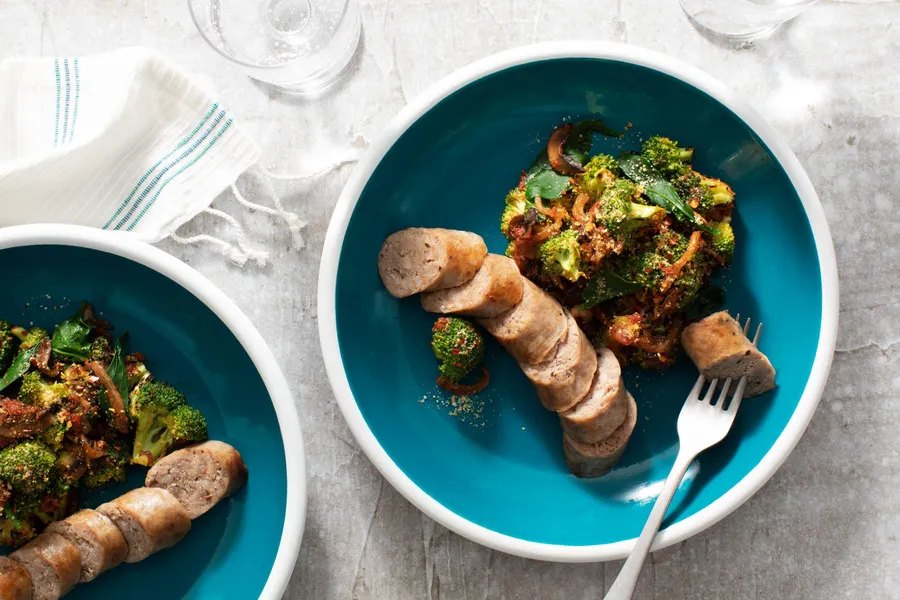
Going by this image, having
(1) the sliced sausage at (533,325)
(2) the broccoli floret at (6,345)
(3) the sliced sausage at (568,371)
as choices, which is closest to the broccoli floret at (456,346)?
(1) the sliced sausage at (533,325)

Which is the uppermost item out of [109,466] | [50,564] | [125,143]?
[125,143]

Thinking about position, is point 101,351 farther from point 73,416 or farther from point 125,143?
point 125,143

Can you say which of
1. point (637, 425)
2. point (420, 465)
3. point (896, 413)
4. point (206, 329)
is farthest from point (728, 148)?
point (206, 329)

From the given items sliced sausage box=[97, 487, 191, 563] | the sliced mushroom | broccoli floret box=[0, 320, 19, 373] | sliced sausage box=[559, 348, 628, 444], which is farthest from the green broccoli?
the sliced mushroom

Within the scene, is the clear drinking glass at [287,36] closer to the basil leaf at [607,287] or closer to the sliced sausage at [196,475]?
the basil leaf at [607,287]

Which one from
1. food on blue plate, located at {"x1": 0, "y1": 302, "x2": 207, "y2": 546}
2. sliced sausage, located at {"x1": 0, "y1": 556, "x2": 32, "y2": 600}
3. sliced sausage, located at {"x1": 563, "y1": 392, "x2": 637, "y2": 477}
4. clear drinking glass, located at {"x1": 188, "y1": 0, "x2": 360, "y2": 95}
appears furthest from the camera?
clear drinking glass, located at {"x1": 188, "y1": 0, "x2": 360, "y2": 95}

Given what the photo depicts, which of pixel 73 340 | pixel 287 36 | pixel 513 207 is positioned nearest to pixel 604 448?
pixel 513 207

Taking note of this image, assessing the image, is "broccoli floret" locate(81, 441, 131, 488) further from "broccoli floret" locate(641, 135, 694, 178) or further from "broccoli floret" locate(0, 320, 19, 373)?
"broccoli floret" locate(641, 135, 694, 178)
